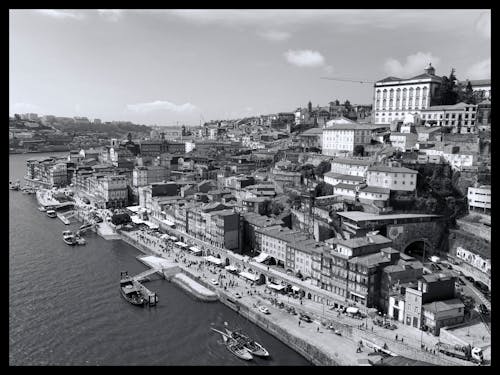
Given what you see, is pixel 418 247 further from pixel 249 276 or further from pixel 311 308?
pixel 249 276

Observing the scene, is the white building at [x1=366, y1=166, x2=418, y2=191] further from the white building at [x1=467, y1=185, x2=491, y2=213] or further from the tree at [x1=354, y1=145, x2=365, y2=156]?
the tree at [x1=354, y1=145, x2=365, y2=156]

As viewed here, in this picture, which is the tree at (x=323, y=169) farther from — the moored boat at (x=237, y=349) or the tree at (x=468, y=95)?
the moored boat at (x=237, y=349)

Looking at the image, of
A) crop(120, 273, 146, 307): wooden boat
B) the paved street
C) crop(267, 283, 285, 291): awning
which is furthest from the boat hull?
crop(267, 283, 285, 291): awning

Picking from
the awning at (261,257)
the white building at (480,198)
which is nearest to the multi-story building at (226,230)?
the awning at (261,257)

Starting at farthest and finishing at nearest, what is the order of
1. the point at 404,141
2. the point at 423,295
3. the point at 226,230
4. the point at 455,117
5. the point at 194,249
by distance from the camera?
the point at 455,117 < the point at 404,141 < the point at 194,249 < the point at 226,230 < the point at 423,295

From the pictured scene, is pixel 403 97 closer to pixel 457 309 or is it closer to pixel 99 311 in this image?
pixel 457 309

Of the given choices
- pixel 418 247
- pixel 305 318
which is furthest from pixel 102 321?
pixel 418 247
